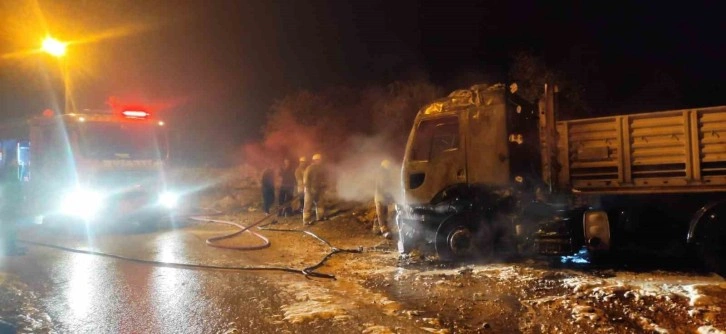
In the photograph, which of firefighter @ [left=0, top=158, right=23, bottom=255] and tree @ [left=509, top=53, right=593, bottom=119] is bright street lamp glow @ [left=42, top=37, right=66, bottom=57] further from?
tree @ [left=509, top=53, right=593, bottom=119]

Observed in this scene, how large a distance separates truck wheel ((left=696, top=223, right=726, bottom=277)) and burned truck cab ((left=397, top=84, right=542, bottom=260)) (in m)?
2.20

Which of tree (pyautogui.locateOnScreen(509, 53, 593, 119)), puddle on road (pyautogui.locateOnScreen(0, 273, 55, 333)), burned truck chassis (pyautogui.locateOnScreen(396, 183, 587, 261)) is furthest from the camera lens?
tree (pyautogui.locateOnScreen(509, 53, 593, 119))

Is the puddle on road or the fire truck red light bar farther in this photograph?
the fire truck red light bar

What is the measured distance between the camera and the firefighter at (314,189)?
13.3 m

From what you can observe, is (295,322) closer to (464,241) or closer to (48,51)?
(464,241)

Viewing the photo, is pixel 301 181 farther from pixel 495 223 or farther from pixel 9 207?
pixel 495 223

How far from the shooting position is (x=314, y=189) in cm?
1326

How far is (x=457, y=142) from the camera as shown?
26.5 feet

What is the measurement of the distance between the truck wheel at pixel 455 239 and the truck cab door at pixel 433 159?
531mm

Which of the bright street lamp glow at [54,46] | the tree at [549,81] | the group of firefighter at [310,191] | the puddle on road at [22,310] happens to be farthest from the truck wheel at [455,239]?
the bright street lamp glow at [54,46]

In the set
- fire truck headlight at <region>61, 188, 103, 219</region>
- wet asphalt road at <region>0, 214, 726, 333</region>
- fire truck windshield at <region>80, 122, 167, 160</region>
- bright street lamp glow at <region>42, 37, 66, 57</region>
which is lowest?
wet asphalt road at <region>0, 214, 726, 333</region>

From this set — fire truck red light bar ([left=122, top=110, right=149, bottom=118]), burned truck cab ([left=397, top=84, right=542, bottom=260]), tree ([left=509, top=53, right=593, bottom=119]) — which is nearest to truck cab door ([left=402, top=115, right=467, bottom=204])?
burned truck cab ([left=397, top=84, right=542, bottom=260])

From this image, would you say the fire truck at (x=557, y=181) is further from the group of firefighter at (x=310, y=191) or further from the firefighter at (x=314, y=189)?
the firefighter at (x=314, y=189)

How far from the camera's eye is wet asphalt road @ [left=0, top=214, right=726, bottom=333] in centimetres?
517
